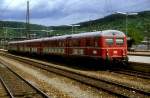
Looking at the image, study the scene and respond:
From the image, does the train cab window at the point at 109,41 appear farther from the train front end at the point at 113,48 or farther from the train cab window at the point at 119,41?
the train cab window at the point at 119,41

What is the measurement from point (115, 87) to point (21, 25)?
5842 inches

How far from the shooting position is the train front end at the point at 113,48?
96.2 feet

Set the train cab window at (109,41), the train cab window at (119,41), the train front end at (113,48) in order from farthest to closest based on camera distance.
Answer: the train cab window at (119,41) → the train cab window at (109,41) → the train front end at (113,48)

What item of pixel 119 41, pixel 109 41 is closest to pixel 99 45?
pixel 109 41

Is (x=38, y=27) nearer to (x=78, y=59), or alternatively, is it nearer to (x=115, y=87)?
(x=78, y=59)

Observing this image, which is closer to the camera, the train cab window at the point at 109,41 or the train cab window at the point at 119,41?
the train cab window at the point at 109,41

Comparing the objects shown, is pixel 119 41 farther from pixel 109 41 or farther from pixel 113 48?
pixel 109 41

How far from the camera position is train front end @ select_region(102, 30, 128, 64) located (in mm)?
29312

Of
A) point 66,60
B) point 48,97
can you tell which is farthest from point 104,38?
point 48,97

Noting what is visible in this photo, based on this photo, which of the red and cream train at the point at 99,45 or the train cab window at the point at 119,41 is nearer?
the red and cream train at the point at 99,45

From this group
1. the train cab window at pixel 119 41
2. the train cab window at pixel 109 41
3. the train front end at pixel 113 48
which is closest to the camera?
the train front end at pixel 113 48

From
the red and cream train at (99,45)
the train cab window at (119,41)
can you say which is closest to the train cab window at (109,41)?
the red and cream train at (99,45)

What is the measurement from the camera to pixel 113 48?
1176 inches

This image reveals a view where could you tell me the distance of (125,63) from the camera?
29.6m
